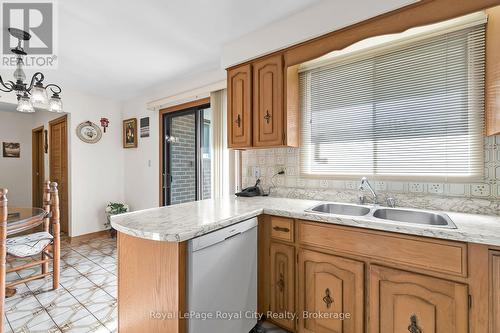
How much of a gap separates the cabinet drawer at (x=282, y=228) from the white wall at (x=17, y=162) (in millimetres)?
6057

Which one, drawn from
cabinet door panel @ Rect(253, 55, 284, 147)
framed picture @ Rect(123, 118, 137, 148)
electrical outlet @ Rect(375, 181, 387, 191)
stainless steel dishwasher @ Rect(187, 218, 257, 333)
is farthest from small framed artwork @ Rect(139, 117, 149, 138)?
electrical outlet @ Rect(375, 181, 387, 191)

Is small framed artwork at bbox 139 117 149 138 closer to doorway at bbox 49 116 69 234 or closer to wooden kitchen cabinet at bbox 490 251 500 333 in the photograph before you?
doorway at bbox 49 116 69 234

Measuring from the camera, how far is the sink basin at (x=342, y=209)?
1.75 meters

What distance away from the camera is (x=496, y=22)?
1.40m

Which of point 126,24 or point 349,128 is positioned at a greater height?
point 126,24

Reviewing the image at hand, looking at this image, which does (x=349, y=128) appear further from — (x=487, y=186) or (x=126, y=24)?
(x=126, y=24)

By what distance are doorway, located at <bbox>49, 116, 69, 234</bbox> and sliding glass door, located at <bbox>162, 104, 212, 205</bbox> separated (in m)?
1.71

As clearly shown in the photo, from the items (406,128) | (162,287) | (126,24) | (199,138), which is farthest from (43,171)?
(406,128)

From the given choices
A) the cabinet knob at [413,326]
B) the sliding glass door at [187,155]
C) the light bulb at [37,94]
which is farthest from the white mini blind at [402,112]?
the light bulb at [37,94]

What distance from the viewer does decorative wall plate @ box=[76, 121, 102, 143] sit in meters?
3.70

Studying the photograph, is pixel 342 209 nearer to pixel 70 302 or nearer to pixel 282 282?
pixel 282 282

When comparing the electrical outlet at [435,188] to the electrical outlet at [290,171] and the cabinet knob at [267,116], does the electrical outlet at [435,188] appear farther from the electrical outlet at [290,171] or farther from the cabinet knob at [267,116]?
the cabinet knob at [267,116]

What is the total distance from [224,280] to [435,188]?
159 cm

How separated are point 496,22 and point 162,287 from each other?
2.45 meters
